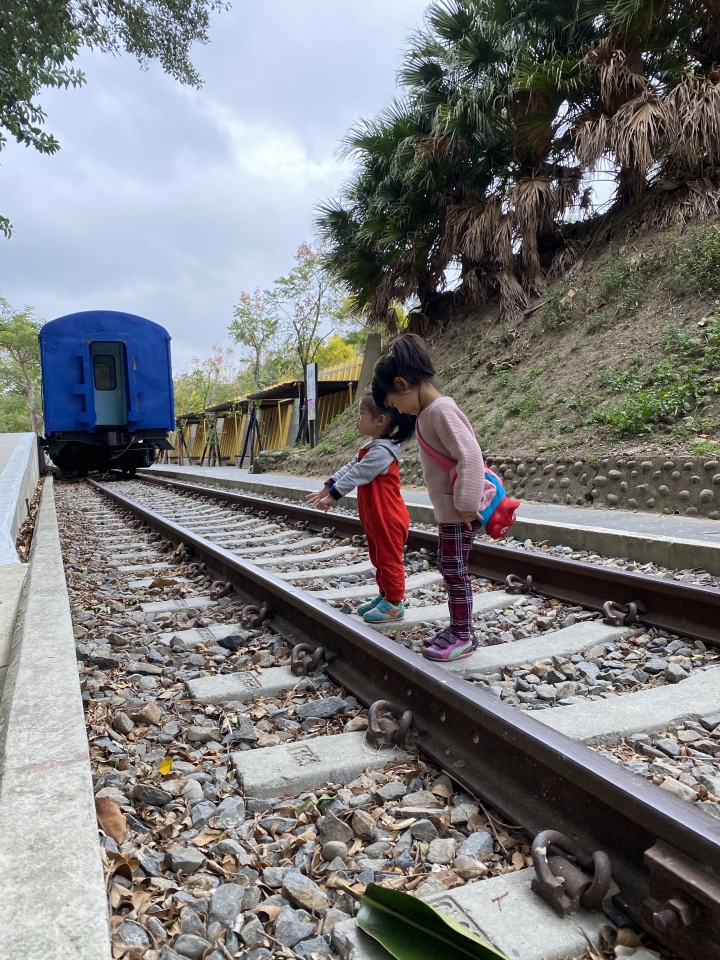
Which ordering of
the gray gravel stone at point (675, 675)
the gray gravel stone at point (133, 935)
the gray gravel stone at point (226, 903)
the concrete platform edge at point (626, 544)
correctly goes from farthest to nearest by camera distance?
the concrete platform edge at point (626, 544)
the gray gravel stone at point (675, 675)
the gray gravel stone at point (226, 903)
the gray gravel stone at point (133, 935)

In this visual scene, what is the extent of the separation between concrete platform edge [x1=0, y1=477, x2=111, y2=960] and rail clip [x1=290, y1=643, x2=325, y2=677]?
0.91m

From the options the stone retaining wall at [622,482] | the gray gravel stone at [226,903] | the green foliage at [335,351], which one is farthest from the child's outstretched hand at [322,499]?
the green foliage at [335,351]

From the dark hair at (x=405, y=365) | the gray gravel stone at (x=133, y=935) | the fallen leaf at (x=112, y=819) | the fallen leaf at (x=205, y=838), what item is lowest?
the fallen leaf at (x=205, y=838)

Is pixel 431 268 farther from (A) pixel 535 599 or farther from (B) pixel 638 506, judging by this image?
(A) pixel 535 599

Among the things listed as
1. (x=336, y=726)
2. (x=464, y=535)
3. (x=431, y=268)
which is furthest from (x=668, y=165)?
(x=336, y=726)

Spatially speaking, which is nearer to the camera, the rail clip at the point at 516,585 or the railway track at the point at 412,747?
the railway track at the point at 412,747

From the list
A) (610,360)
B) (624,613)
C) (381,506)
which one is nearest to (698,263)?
(610,360)

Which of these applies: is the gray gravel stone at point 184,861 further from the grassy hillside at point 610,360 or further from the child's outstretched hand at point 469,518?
the grassy hillside at point 610,360

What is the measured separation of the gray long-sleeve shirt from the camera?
11.5ft

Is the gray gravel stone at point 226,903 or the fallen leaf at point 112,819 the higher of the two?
the fallen leaf at point 112,819

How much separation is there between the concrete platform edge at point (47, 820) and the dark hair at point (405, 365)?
5.26 feet

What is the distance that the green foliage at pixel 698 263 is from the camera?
8.88 m

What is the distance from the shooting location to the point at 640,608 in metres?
3.43

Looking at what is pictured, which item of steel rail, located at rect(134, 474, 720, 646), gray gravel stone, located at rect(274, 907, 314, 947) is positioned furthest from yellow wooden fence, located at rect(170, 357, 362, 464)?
gray gravel stone, located at rect(274, 907, 314, 947)
